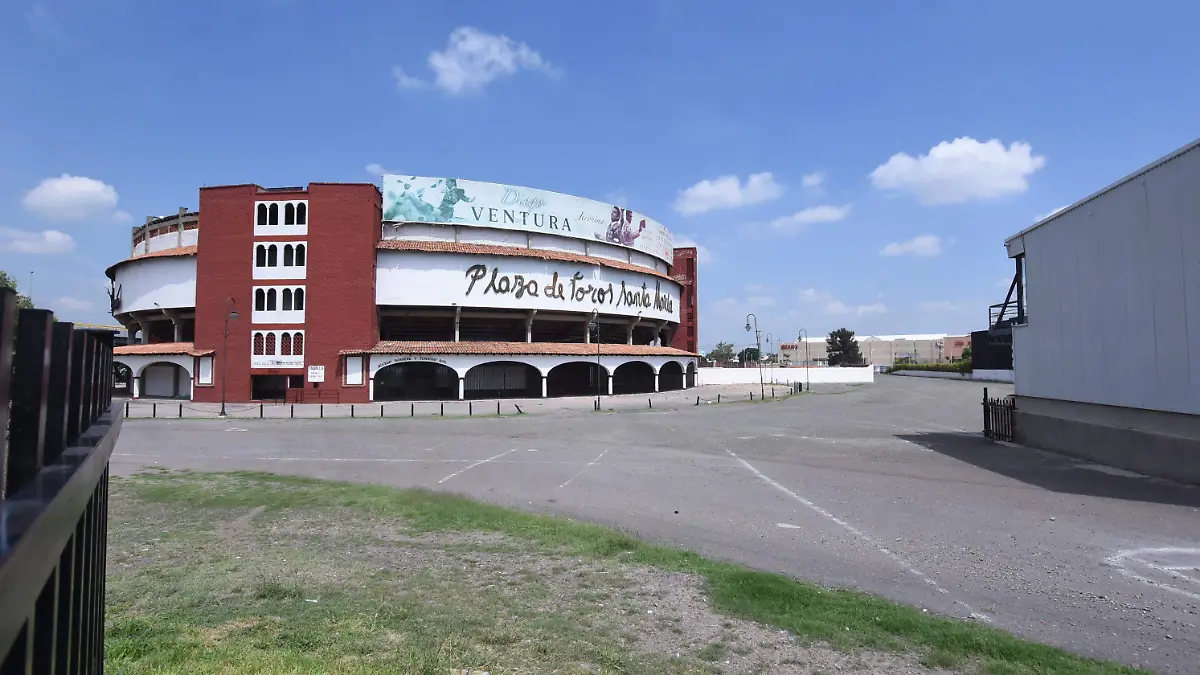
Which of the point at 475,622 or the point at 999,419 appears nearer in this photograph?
the point at 475,622

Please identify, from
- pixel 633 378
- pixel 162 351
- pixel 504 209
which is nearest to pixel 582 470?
pixel 162 351

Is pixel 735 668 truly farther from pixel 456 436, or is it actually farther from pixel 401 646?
pixel 456 436

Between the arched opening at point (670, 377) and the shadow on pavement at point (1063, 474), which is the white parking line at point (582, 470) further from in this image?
the arched opening at point (670, 377)

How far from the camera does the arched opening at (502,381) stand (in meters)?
49.4

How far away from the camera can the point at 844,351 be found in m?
124

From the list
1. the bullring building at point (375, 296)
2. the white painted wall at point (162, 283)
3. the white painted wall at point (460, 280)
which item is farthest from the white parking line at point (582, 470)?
the white painted wall at point (162, 283)

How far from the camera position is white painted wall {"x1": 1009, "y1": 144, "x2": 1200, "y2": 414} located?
1305 cm

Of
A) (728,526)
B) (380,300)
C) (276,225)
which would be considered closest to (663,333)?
(380,300)

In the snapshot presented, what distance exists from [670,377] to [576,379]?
11.1 metres

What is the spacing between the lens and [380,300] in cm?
4638

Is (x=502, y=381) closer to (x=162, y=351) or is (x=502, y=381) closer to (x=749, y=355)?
(x=162, y=351)

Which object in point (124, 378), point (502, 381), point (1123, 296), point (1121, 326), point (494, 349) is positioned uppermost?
point (1123, 296)

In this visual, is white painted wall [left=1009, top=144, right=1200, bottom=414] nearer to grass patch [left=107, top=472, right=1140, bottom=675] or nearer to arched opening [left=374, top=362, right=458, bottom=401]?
A: grass patch [left=107, top=472, right=1140, bottom=675]

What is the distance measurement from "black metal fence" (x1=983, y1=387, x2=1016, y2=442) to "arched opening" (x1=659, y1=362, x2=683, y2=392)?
39106mm
